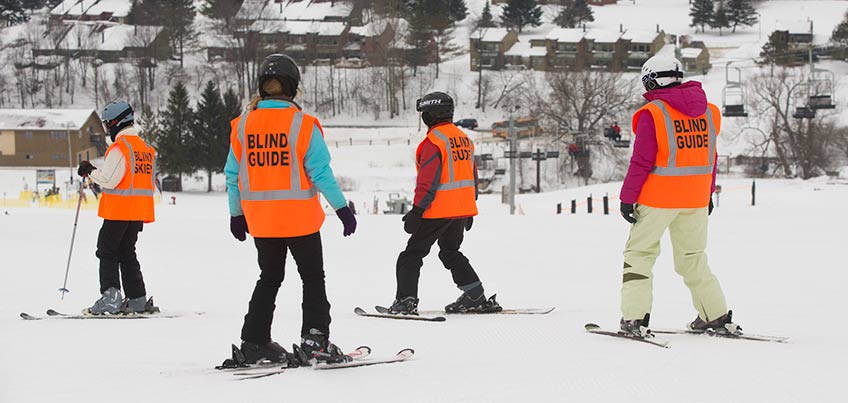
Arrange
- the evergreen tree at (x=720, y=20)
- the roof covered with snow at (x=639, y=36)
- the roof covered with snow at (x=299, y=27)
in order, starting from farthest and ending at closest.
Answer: the evergreen tree at (x=720, y=20) → the roof covered with snow at (x=299, y=27) → the roof covered with snow at (x=639, y=36)

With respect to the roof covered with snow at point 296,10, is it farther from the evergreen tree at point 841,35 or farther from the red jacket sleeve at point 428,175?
the red jacket sleeve at point 428,175

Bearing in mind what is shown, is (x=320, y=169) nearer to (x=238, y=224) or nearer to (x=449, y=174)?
(x=238, y=224)

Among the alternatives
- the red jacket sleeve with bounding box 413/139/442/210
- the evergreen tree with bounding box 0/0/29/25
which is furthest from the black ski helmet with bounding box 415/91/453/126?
the evergreen tree with bounding box 0/0/29/25

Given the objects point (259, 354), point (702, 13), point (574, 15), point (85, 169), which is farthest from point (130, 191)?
point (574, 15)

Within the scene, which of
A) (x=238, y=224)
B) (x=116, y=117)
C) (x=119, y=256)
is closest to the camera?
(x=238, y=224)

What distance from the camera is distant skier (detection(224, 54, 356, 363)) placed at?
486 centimetres

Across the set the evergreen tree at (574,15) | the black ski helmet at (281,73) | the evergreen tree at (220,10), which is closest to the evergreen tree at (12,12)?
the evergreen tree at (220,10)

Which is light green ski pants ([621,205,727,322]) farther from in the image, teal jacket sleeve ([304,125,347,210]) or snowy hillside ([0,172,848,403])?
teal jacket sleeve ([304,125,347,210])

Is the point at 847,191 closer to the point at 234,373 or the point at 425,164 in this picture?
the point at 425,164

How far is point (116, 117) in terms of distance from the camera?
23.6 ft

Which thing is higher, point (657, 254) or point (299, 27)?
point (299, 27)

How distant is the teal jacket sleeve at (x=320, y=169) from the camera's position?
15.9 ft

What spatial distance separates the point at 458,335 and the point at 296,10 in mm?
93212

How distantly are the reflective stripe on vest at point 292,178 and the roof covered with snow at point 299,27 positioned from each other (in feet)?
267
